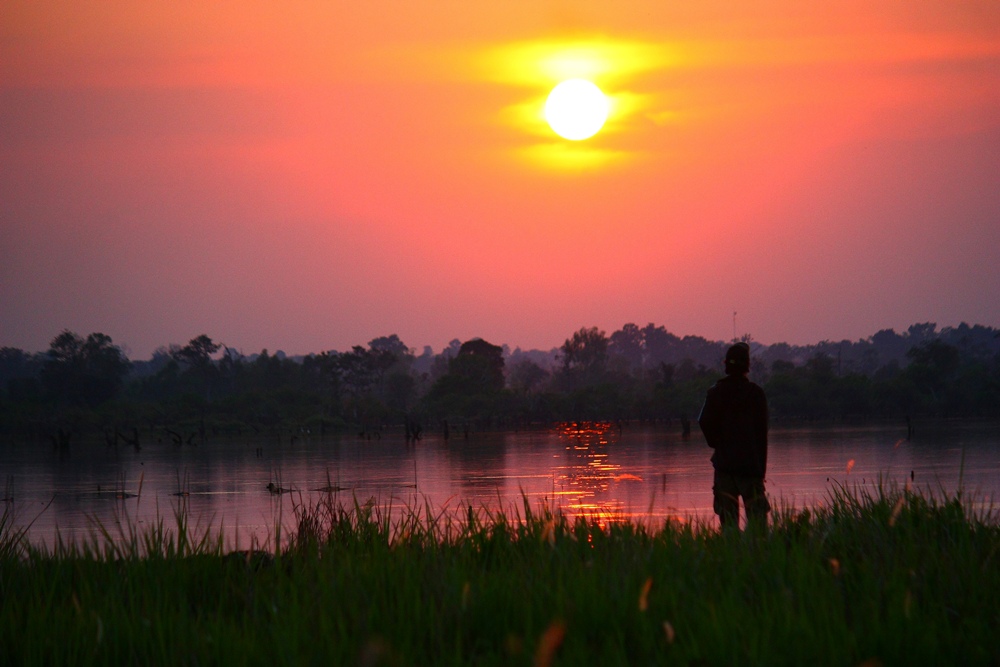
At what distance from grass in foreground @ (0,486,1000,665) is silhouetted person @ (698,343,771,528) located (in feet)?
3.65

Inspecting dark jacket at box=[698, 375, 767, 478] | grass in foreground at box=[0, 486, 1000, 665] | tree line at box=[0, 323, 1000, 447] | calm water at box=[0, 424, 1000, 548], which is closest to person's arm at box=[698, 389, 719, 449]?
dark jacket at box=[698, 375, 767, 478]

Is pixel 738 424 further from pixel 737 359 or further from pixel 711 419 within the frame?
pixel 737 359

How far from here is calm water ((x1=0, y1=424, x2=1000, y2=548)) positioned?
34750 millimetres

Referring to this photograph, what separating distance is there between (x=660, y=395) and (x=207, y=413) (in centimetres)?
6626

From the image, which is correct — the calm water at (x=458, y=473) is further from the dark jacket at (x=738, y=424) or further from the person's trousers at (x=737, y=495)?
the dark jacket at (x=738, y=424)

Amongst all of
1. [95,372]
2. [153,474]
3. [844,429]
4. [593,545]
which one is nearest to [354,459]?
[153,474]

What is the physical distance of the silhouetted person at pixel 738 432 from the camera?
34.7 ft

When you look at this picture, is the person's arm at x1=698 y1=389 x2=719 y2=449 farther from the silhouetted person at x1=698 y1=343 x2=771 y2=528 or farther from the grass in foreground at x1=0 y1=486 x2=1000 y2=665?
the grass in foreground at x1=0 y1=486 x2=1000 y2=665

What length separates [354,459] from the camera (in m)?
77.9

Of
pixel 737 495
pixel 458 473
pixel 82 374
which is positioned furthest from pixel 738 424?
pixel 82 374

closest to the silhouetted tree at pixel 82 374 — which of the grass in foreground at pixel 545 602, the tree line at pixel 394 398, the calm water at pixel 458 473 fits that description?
the tree line at pixel 394 398

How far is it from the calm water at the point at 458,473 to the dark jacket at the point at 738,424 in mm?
8590

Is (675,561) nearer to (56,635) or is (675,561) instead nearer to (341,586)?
(341,586)

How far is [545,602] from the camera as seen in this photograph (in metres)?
7.09
